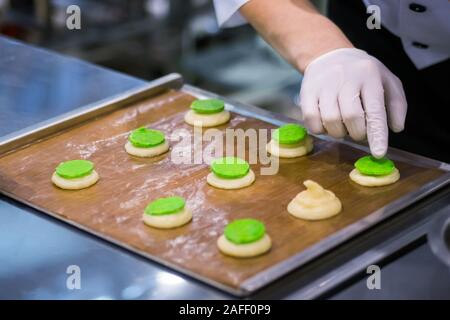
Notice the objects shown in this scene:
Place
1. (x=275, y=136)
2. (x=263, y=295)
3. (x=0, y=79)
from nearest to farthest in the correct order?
(x=263, y=295)
(x=275, y=136)
(x=0, y=79)

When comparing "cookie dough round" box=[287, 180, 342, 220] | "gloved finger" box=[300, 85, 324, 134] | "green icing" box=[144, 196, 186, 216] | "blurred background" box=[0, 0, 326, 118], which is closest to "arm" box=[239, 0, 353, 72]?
"gloved finger" box=[300, 85, 324, 134]

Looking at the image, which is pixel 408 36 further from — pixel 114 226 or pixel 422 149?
pixel 114 226

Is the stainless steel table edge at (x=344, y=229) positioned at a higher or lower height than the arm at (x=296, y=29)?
lower

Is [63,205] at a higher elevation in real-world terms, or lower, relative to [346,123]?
lower

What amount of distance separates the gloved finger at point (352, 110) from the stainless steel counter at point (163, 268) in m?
0.22

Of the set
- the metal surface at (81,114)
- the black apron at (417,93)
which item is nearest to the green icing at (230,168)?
the metal surface at (81,114)

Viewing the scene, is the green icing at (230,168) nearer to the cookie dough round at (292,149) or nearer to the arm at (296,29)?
the cookie dough round at (292,149)

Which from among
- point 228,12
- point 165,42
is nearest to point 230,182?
point 228,12

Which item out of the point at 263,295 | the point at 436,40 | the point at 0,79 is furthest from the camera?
the point at 0,79

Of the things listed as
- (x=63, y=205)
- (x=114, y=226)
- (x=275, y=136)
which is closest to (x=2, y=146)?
(x=63, y=205)

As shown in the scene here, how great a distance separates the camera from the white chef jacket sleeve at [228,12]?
2.31 meters

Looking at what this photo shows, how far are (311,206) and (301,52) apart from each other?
20.8 inches

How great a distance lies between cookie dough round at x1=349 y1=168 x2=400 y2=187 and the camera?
1895mm

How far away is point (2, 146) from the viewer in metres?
2.08
